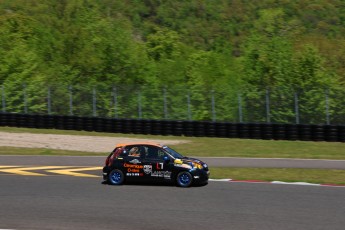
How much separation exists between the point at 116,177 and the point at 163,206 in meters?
3.88

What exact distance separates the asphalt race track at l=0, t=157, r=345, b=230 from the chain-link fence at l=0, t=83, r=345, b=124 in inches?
541

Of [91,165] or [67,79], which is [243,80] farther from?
[91,165]

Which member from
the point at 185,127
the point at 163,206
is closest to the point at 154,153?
the point at 163,206

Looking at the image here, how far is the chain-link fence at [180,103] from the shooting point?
3284 cm

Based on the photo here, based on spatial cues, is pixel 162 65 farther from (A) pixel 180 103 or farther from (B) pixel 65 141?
(B) pixel 65 141

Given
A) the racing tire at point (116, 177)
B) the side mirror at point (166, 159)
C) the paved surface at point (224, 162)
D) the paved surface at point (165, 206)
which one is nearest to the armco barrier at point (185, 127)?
the paved surface at point (224, 162)

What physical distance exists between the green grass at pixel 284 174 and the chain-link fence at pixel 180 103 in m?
9.68

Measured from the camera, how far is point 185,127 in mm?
34250

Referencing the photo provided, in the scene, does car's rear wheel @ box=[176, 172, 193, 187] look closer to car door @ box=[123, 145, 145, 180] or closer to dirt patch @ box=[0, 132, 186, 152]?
car door @ box=[123, 145, 145, 180]

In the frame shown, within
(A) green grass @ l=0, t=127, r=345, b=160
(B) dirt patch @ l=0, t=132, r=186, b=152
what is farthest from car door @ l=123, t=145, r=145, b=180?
(B) dirt patch @ l=0, t=132, r=186, b=152

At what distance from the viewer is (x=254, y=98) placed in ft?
113

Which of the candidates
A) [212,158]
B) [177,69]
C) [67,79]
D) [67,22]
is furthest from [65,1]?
[212,158]

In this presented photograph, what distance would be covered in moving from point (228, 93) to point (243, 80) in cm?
2642

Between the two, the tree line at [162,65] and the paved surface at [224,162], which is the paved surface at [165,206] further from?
the tree line at [162,65]
